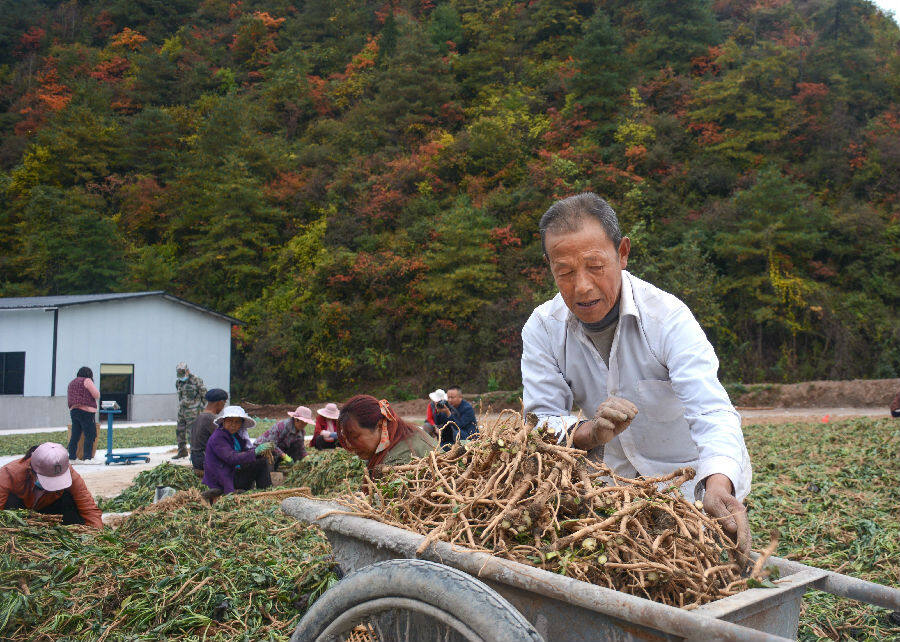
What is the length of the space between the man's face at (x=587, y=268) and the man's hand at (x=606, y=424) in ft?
1.50

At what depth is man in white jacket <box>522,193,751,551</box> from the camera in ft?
6.86

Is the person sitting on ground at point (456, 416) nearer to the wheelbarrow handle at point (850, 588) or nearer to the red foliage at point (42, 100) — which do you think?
the wheelbarrow handle at point (850, 588)

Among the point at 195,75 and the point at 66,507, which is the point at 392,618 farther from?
the point at 195,75

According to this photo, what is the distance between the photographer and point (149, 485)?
292 inches

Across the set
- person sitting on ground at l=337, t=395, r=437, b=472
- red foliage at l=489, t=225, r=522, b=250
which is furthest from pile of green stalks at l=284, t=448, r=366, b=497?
red foliage at l=489, t=225, r=522, b=250

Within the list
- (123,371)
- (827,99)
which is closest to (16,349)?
(123,371)

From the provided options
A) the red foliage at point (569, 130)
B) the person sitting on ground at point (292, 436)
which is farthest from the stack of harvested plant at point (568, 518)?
the red foliage at point (569, 130)

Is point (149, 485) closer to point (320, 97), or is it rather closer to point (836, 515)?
point (836, 515)

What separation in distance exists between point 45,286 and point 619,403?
122ft

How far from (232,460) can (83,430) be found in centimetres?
606

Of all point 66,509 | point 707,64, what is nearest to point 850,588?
point 66,509

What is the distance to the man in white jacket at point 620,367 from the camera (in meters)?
2.09

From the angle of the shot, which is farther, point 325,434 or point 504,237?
point 504,237

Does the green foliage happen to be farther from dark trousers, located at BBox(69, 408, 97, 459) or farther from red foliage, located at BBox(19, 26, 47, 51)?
Answer: red foliage, located at BBox(19, 26, 47, 51)
